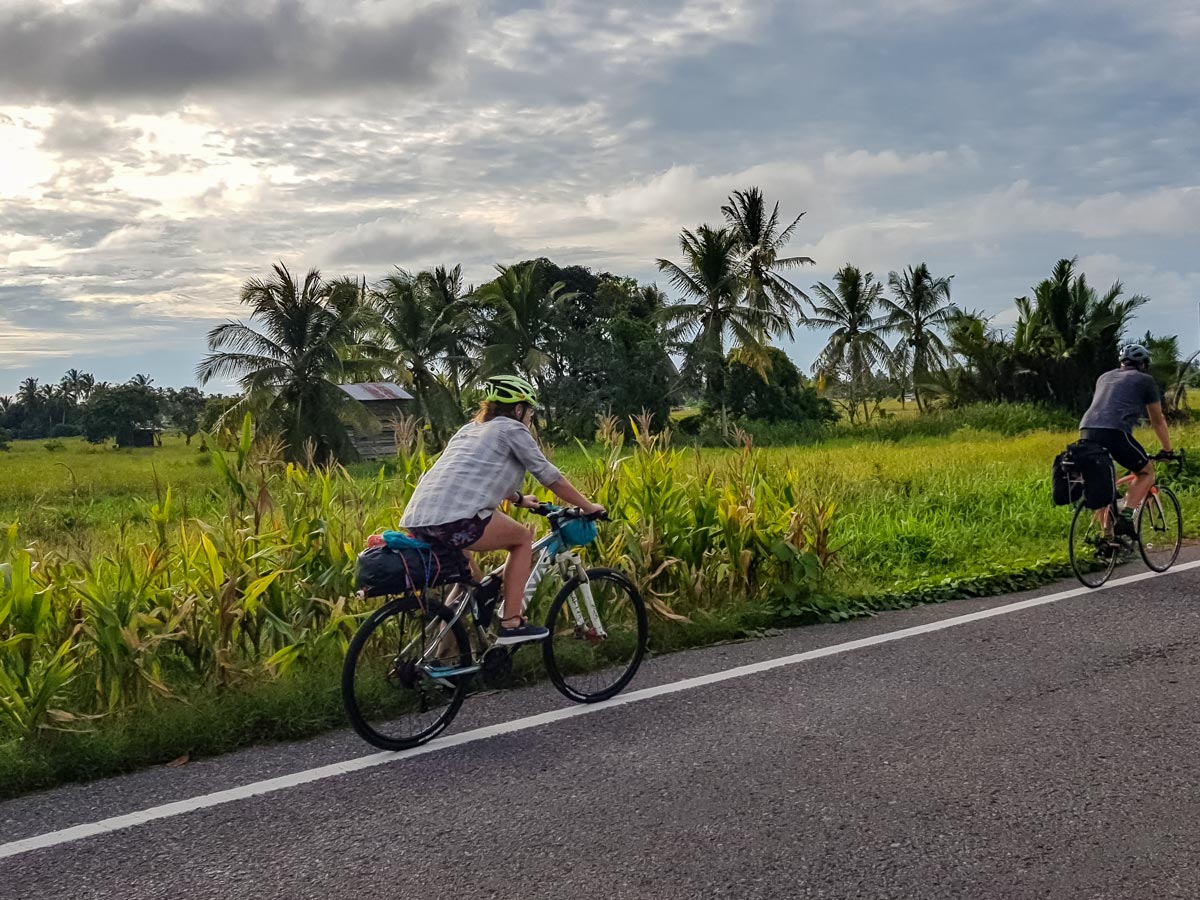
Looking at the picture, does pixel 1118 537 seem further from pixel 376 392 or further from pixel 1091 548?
pixel 376 392

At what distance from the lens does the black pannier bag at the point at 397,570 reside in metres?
4.88

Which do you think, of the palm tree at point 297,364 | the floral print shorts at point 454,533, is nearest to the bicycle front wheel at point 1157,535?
the floral print shorts at point 454,533

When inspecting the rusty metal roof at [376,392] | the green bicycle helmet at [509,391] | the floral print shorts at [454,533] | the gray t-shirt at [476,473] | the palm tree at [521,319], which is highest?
the palm tree at [521,319]

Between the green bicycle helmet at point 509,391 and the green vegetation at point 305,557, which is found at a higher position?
the green bicycle helmet at point 509,391

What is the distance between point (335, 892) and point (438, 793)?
2.90 feet

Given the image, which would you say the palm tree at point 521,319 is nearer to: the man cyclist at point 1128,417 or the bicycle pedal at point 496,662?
the man cyclist at point 1128,417

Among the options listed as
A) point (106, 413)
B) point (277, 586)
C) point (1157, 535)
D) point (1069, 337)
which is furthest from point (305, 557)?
point (106, 413)

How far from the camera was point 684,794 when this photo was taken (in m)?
4.22

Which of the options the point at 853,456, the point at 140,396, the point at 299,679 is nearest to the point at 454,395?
the point at 853,456

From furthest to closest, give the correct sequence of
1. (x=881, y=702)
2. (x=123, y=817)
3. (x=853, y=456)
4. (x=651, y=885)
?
(x=853, y=456) → (x=881, y=702) → (x=123, y=817) → (x=651, y=885)

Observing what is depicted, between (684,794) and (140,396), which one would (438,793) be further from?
(140,396)

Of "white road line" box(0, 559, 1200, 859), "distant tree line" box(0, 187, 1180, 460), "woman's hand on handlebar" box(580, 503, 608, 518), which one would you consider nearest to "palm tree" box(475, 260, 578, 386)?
"distant tree line" box(0, 187, 1180, 460)

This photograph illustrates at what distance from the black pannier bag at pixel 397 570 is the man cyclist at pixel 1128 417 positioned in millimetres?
5937

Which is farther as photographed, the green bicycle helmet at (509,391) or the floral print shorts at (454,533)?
the green bicycle helmet at (509,391)
